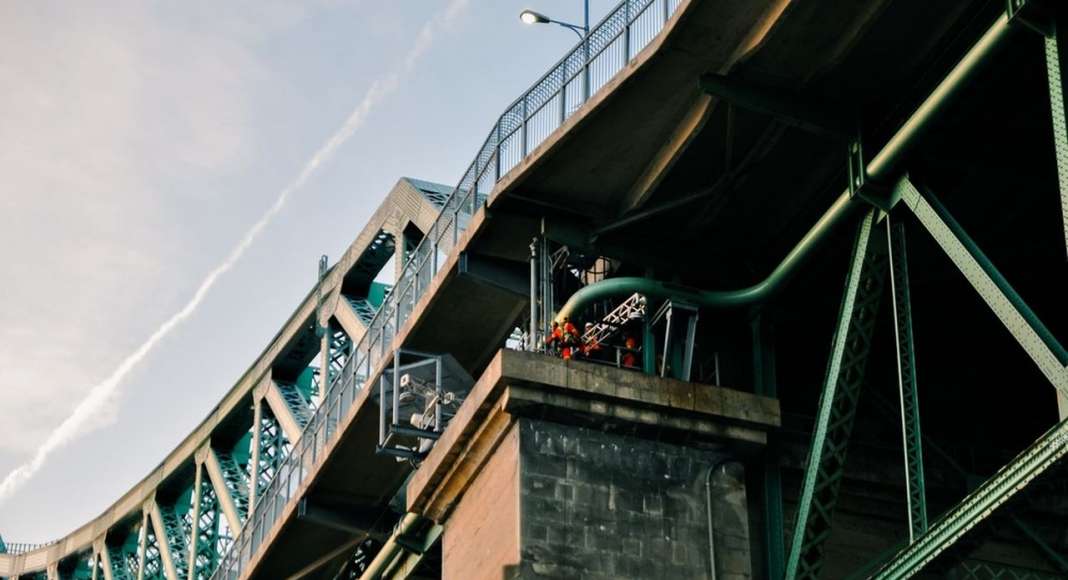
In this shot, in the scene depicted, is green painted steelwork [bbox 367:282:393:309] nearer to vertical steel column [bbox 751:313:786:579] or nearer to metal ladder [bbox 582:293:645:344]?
metal ladder [bbox 582:293:645:344]

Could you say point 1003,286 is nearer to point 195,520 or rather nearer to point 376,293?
point 376,293

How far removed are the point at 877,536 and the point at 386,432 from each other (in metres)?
9.92

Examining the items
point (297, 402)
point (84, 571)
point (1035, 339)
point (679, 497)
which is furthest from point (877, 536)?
point (84, 571)

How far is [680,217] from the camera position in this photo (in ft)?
116

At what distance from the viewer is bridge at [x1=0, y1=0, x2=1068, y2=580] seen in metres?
30.6

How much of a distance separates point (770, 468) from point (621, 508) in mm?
3089

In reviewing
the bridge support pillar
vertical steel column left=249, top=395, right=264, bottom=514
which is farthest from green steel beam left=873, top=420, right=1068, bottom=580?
vertical steel column left=249, top=395, right=264, bottom=514

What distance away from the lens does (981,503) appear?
27.8 metres

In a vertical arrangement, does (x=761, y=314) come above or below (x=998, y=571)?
above

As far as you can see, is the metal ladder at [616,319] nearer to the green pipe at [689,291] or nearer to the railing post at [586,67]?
the green pipe at [689,291]

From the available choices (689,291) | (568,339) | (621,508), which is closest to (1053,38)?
(689,291)

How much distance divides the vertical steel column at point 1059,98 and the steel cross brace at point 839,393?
4.83 meters

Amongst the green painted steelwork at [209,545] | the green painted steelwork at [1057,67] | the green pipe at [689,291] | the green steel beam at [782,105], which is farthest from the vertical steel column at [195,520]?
the green painted steelwork at [1057,67]

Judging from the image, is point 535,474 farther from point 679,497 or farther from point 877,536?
point 877,536
